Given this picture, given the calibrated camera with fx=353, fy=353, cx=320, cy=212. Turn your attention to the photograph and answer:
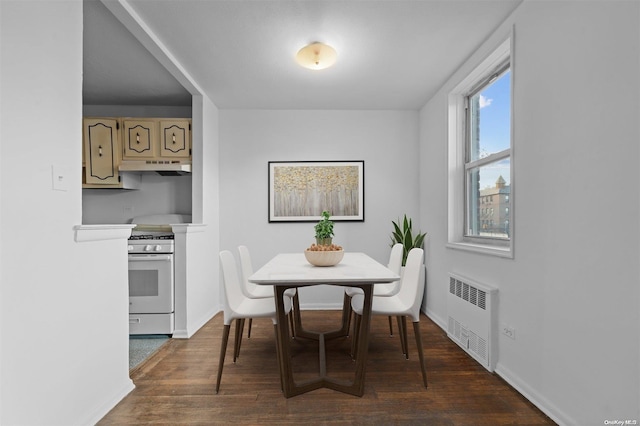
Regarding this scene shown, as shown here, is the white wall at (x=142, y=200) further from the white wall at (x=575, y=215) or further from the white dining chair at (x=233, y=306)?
the white wall at (x=575, y=215)

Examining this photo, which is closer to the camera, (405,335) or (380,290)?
(405,335)

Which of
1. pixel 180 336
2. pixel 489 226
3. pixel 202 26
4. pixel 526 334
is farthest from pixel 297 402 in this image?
pixel 202 26

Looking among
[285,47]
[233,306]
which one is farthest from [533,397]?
[285,47]

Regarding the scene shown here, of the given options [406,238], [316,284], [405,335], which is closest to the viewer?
[316,284]

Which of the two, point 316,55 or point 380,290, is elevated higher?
point 316,55

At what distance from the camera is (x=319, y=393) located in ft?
7.28

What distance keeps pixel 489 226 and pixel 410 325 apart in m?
1.39

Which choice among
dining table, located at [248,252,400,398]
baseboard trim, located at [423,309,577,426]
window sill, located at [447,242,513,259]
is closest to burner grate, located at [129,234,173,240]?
dining table, located at [248,252,400,398]

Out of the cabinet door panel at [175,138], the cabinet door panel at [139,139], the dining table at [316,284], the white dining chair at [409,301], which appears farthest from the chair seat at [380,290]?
the cabinet door panel at [139,139]

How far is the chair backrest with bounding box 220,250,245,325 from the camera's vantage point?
231 cm

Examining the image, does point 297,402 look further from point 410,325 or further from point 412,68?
point 412,68

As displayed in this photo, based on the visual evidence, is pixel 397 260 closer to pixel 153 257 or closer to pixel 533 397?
pixel 533 397

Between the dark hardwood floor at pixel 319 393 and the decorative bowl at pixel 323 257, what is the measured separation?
78 centimetres

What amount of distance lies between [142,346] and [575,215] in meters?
3.37
